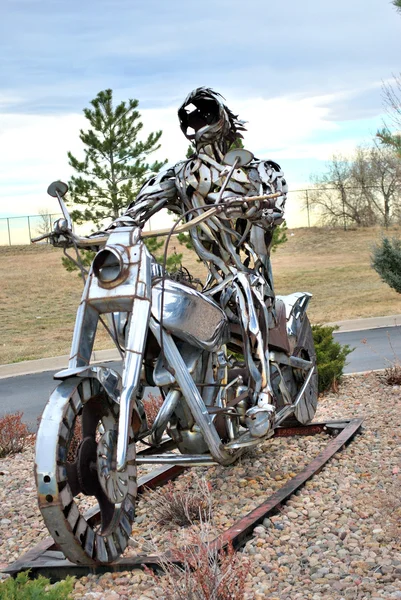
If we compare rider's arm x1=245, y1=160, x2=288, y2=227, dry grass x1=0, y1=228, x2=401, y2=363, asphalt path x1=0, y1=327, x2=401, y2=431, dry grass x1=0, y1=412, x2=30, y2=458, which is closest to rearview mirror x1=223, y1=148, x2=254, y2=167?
rider's arm x1=245, y1=160, x2=288, y2=227

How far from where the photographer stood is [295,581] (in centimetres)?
501

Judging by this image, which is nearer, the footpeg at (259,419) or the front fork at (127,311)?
the front fork at (127,311)

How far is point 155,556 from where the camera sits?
17.2ft

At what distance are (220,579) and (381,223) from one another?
45.0 metres

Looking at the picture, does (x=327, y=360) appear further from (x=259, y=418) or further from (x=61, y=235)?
(x=61, y=235)

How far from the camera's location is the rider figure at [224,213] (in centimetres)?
618

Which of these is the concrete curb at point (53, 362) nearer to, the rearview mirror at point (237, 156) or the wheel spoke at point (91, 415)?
the wheel spoke at point (91, 415)

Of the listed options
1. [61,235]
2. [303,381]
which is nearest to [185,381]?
[61,235]

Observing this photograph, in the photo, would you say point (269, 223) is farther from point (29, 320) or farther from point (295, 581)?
point (29, 320)

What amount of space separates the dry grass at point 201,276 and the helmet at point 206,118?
1294 cm

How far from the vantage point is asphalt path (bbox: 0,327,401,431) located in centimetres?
1222

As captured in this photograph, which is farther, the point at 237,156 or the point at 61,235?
the point at 61,235

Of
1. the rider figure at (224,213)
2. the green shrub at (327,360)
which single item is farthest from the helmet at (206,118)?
the green shrub at (327,360)

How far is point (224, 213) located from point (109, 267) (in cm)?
120
